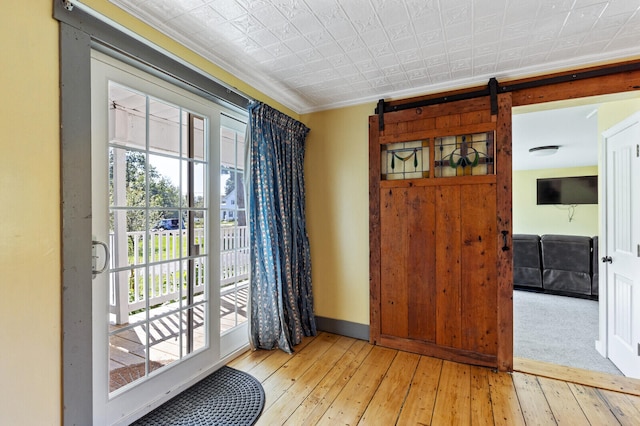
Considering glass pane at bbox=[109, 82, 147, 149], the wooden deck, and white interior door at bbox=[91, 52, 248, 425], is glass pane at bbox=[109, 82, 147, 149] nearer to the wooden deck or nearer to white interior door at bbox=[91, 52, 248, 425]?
white interior door at bbox=[91, 52, 248, 425]

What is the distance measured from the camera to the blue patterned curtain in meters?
2.53

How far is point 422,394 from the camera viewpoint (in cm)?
199

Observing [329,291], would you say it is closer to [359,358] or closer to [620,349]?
[359,358]

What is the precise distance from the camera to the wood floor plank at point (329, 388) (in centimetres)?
177

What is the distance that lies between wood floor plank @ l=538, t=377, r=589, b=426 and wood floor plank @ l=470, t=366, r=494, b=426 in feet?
1.18

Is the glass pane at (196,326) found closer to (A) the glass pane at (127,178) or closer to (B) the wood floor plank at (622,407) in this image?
(A) the glass pane at (127,178)

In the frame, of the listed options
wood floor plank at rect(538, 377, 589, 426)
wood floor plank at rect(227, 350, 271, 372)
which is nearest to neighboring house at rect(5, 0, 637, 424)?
wood floor plank at rect(227, 350, 271, 372)

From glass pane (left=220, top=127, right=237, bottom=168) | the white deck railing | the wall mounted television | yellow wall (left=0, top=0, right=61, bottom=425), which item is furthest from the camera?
the wall mounted television

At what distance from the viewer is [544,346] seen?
10.1 feet

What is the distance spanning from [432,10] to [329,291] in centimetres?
253

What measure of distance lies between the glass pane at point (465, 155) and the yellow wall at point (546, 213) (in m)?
6.43

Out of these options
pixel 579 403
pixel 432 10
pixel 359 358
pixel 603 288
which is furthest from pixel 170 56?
pixel 603 288

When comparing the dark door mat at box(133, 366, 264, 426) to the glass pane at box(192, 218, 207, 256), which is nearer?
the dark door mat at box(133, 366, 264, 426)

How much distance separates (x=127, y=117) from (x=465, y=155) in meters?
2.58
